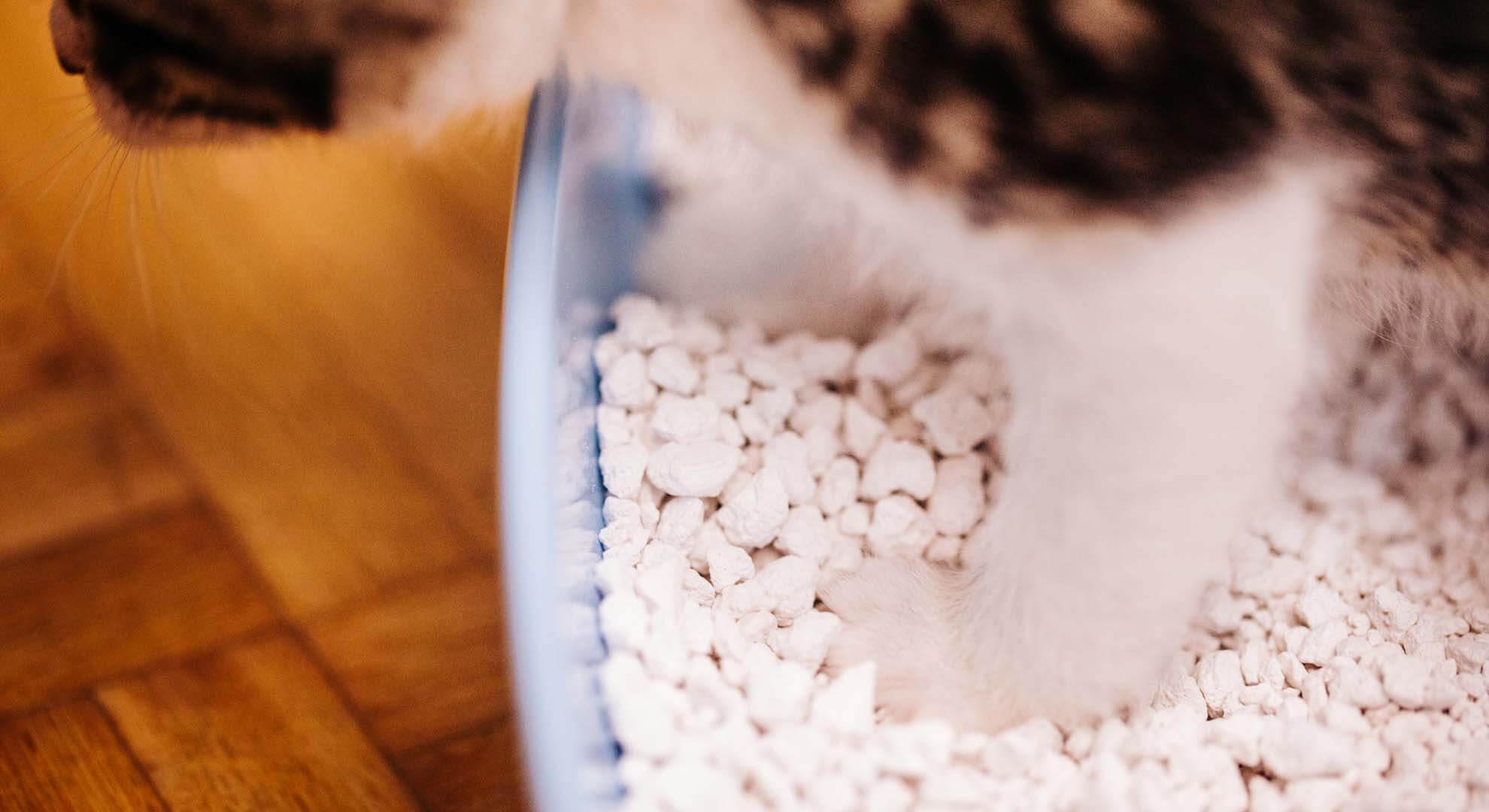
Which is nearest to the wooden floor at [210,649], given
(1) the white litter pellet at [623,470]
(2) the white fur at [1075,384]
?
(1) the white litter pellet at [623,470]

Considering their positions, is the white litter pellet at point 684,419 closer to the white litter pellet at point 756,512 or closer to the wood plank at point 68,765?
the white litter pellet at point 756,512

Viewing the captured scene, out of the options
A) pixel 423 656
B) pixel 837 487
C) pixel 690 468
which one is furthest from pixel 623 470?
pixel 423 656

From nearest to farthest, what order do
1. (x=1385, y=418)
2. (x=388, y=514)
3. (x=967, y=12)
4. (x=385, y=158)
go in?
(x=967, y=12) < (x=1385, y=418) < (x=388, y=514) < (x=385, y=158)

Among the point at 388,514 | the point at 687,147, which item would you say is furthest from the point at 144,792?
the point at 687,147

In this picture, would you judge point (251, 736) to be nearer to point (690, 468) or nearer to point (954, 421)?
point (690, 468)

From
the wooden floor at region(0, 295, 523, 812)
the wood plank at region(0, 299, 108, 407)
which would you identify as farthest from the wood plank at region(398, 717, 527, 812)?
the wood plank at region(0, 299, 108, 407)

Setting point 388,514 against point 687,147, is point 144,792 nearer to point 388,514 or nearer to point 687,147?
point 388,514
